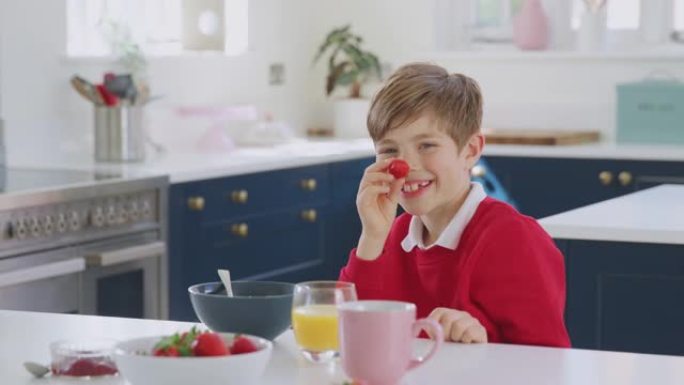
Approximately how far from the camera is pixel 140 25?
197 inches

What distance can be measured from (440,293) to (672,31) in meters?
3.73

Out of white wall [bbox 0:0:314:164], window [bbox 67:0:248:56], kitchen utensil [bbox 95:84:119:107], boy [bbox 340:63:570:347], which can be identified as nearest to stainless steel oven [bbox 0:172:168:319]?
kitchen utensil [bbox 95:84:119:107]

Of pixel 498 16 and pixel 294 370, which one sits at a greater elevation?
pixel 498 16

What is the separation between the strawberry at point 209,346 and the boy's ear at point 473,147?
0.78 metres

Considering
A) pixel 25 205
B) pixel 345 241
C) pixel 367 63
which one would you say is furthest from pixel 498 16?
pixel 25 205

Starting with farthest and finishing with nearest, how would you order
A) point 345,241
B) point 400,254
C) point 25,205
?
point 345,241, point 25,205, point 400,254

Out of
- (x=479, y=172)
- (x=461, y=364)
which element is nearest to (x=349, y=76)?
(x=479, y=172)

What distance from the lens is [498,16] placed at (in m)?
5.91

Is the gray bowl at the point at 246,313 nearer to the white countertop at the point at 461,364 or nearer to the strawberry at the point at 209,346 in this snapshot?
the white countertop at the point at 461,364

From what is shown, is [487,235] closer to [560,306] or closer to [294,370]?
[560,306]

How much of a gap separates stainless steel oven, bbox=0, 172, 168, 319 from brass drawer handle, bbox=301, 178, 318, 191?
0.83 meters

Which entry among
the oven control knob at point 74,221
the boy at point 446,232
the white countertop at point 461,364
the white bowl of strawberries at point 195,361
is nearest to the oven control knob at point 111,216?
the oven control knob at point 74,221

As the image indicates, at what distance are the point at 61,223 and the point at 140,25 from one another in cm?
163

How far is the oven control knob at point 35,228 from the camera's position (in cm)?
342
